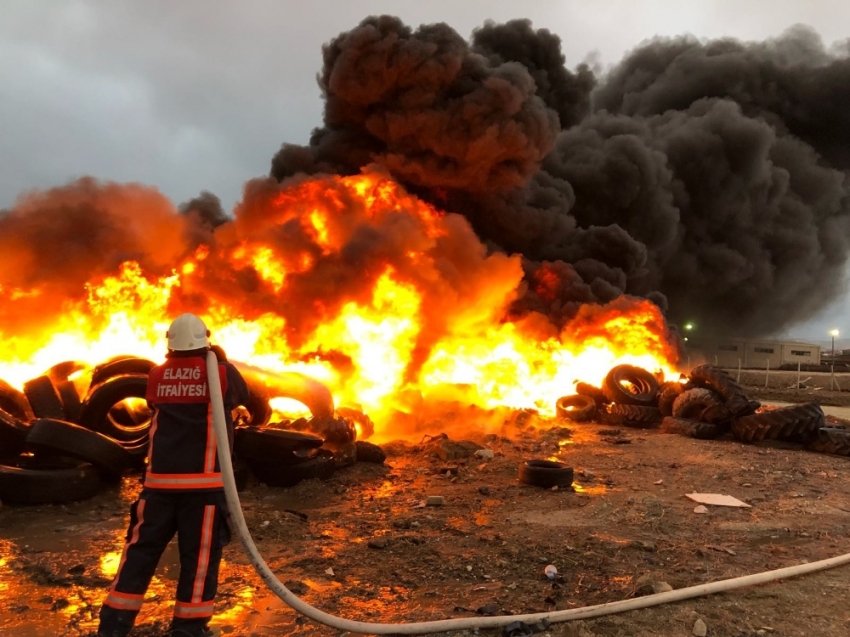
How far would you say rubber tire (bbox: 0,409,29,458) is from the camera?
23.9 ft

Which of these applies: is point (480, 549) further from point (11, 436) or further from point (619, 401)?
point (619, 401)

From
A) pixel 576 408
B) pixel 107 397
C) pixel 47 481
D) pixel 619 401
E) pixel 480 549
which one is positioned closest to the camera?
pixel 480 549

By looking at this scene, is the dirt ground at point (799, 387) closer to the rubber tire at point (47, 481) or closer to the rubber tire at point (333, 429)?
the rubber tire at point (333, 429)

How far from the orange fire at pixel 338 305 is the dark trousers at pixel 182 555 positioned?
26.8 feet

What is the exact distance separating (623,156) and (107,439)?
24671mm

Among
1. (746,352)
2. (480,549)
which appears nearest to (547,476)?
(480,549)

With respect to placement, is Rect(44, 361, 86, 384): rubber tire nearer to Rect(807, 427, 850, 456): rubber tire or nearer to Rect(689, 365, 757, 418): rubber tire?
Rect(689, 365, 757, 418): rubber tire

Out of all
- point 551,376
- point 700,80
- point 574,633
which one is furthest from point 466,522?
point 700,80

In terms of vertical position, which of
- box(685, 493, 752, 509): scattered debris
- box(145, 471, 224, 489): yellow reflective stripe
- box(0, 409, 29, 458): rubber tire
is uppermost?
box(145, 471, 224, 489): yellow reflective stripe

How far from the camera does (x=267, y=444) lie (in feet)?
25.0

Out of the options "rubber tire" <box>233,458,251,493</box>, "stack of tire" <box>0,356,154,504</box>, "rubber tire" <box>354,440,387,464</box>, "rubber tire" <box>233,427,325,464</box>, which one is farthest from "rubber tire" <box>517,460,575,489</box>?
"stack of tire" <box>0,356,154,504</box>

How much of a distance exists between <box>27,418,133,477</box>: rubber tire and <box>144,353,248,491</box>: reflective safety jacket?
372cm

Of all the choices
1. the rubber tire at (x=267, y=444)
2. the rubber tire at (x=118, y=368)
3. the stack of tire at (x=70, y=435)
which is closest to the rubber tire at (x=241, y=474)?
the rubber tire at (x=267, y=444)

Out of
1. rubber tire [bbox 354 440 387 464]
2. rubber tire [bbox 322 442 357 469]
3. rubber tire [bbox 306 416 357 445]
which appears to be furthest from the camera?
rubber tire [bbox 306 416 357 445]
